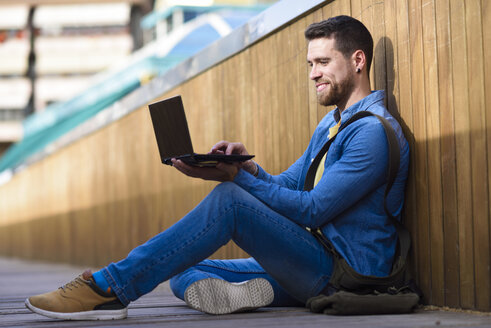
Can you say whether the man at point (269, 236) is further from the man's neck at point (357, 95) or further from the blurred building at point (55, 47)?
the blurred building at point (55, 47)

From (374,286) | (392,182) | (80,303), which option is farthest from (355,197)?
(80,303)

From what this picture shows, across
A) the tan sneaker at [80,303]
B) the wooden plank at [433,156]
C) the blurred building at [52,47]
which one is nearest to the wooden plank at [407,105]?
the wooden plank at [433,156]

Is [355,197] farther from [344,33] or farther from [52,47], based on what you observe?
[52,47]

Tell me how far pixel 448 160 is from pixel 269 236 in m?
0.75

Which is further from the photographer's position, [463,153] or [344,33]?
[344,33]

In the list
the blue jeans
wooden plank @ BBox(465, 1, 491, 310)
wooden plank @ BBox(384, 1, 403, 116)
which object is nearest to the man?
the blue jeans

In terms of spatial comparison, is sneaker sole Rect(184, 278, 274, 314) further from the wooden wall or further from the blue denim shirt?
the wooden wall

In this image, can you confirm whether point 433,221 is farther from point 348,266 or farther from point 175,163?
point 175,163

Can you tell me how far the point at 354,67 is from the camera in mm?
3297

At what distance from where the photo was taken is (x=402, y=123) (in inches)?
132

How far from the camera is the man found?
290cm

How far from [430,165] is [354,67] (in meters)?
0.52

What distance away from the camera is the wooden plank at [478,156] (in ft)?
9.26

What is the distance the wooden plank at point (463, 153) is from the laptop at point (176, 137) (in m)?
0.79
